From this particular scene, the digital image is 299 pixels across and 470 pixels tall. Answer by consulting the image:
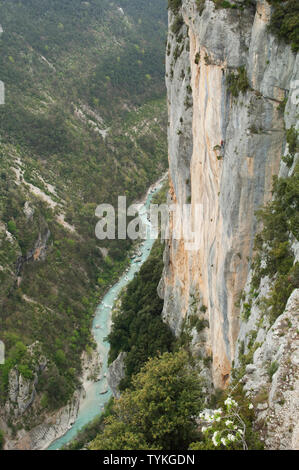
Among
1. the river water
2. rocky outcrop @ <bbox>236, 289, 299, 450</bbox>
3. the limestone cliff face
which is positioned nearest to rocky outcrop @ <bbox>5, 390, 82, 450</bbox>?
the river water

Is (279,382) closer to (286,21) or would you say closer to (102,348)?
(286,21)

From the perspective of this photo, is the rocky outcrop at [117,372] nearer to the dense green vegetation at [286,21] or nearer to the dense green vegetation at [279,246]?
the dense green vegetation at [279,246]

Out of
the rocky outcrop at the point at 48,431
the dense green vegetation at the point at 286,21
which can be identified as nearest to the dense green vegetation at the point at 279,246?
the dense green vegetation at the point at 286,21

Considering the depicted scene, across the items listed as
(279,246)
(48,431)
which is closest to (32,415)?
(48,431)

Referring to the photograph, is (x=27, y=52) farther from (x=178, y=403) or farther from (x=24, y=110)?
(x=178, y=403)

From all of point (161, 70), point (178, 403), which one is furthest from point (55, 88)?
point (178, 403)

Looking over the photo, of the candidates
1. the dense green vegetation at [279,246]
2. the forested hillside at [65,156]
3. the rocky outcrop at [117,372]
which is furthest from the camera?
→ the forested hillside at [65,156]
